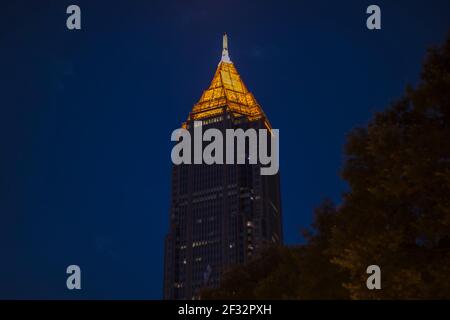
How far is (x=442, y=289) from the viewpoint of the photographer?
21.5m

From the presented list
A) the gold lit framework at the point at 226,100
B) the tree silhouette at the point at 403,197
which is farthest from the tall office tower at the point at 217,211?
the tree silhouette at the point at 403,197

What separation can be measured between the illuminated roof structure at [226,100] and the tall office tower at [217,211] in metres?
0.24

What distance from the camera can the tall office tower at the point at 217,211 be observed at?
158875 mm

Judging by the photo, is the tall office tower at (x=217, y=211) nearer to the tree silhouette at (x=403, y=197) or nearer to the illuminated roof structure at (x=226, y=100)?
the illuminated roof structure at (x=226, y=100)

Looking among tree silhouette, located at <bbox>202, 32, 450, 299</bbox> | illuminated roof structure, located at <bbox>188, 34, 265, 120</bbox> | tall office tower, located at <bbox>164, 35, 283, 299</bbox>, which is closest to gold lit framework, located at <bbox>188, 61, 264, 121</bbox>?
illuminated roof structure, located at <bbox>188, 34, 265, 120</bbox>

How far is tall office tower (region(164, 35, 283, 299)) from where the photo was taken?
521 feet

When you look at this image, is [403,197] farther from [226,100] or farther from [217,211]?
[226,100]

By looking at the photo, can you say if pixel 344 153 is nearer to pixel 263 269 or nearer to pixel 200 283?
pixel 263 269

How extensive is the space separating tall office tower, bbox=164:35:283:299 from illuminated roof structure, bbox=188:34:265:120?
0.79ft

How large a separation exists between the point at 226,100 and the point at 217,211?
1077 inches

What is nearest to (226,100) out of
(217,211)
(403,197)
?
(217,211)

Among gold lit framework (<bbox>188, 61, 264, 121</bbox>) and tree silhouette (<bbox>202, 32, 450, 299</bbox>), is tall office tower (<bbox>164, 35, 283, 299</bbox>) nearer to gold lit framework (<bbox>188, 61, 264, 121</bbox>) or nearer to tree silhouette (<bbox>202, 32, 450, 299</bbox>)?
gold lit framework (<bbox>188, 61, 264, 121</bbox>)
